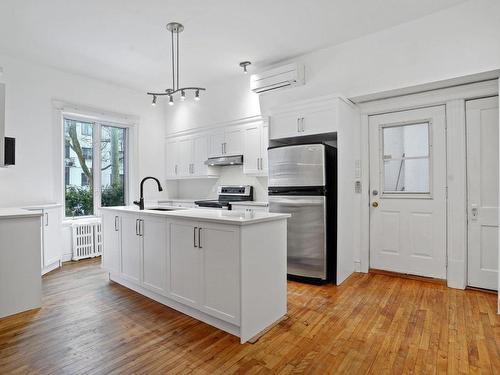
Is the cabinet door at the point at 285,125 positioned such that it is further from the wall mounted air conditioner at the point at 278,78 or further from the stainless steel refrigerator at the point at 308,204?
the wall mounted air conditioner at the point at 278,78

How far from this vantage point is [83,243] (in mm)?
4723

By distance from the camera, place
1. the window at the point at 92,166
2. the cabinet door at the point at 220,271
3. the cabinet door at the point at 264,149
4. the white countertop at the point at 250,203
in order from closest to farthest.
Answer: the cabinet door at the point at 220,271
the white countertop at the point at 250,203
the cabinet door at the point at 264,149
the window at the point at 92,166

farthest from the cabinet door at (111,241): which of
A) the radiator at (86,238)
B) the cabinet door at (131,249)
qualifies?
the radiator at (86,238)

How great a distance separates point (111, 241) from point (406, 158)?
371cm

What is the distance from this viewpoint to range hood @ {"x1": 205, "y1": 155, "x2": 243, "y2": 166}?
4.74 meters

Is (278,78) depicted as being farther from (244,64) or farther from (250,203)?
(250,203)

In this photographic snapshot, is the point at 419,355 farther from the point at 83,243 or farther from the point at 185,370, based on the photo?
the point at 83,243

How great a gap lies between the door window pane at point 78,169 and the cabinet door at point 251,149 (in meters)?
2.72

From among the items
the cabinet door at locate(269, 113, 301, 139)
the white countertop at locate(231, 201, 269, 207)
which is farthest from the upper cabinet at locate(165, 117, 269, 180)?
the white countertop at locate(231, 201, 269, 207)

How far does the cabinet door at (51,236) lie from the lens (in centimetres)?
390

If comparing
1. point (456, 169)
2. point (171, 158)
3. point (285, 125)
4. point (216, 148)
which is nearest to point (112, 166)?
point (171, 158)

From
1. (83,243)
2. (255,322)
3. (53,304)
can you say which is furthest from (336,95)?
(83,243)

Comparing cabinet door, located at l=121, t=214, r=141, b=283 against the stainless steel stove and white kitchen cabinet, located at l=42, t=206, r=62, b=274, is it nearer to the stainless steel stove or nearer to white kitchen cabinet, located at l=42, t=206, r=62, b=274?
white kitchen cabinet, located at l=42, t=206, r=62, b=274

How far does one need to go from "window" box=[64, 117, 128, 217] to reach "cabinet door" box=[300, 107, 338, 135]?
3602mm
